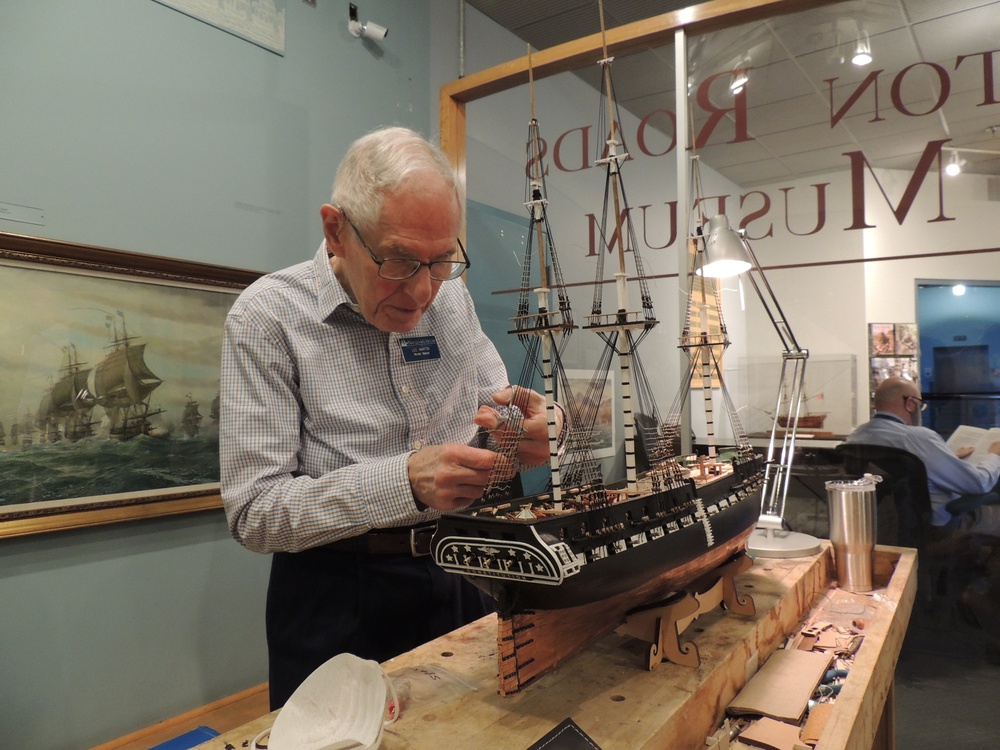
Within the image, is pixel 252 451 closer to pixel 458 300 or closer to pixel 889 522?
pixel 458 300

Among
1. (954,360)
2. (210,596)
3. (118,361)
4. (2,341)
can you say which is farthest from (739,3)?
(210,596)

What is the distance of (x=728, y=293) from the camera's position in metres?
2.97

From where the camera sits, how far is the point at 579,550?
3.81 ft

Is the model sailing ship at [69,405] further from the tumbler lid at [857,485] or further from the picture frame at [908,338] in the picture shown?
the picture frame at [908,338]

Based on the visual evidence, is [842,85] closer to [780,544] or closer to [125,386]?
[780,544]

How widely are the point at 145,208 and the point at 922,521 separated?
327 cm

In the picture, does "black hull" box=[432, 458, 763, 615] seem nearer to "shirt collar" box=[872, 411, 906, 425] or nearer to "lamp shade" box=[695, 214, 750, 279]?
"lamp shade" box=[695, 214, 750, 279]

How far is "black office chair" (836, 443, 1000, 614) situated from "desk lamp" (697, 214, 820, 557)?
33cm

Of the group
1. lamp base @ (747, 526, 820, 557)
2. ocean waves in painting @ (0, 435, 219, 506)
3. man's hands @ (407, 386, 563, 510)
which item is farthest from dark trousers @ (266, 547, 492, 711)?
ocean waves in painting @ (0, 435, 219, 506)

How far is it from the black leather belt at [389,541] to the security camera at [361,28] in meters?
2.91

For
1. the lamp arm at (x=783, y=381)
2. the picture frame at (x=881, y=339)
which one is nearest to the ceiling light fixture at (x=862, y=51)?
the lamp arm at (x=783, y=381)

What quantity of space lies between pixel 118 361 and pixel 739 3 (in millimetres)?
2865

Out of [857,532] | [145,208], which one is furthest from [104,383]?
[857,532]

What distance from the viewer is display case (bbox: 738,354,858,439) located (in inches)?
108
